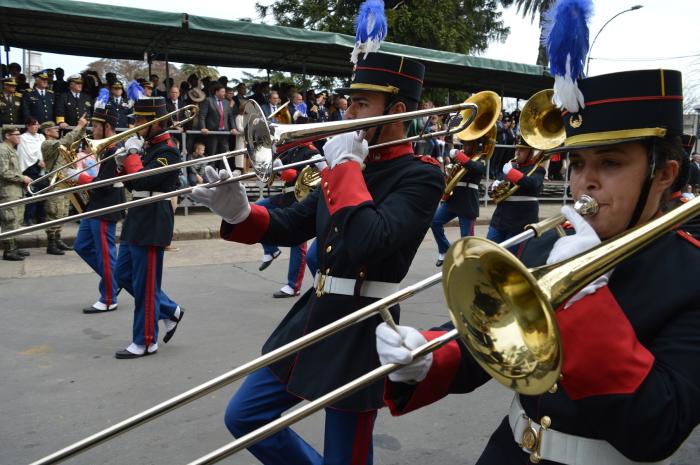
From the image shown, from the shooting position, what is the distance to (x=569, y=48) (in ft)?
5.54

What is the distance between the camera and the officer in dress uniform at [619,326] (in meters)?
1.39

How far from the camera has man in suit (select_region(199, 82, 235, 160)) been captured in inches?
489

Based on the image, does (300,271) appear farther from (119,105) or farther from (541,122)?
(119,105)

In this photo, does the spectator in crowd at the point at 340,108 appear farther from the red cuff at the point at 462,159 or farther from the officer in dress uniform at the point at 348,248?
the officer in dress uniform at the point at 348,248

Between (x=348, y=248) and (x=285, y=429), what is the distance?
72cm

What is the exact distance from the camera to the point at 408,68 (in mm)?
2867

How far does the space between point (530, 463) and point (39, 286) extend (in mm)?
6635

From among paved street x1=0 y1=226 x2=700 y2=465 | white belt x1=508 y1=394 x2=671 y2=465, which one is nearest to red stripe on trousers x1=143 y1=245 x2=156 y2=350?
paved street x1=0 y1=226 x2=700 y2=465

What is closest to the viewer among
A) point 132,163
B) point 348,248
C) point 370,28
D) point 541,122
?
point 348,248

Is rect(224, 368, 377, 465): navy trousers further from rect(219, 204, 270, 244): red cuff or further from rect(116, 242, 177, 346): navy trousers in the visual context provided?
rect(116, 242, 177, 346): navy trousers

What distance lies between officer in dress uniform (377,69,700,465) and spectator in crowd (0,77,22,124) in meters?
10.4

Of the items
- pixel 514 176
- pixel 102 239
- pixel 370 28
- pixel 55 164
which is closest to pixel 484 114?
pixel 514 176

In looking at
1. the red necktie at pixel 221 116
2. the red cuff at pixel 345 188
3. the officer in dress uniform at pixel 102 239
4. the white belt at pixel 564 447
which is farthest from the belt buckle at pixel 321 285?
the red necktie at pixel 221 116

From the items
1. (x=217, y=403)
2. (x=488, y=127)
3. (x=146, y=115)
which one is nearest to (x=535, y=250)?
(x=217, y=403)
